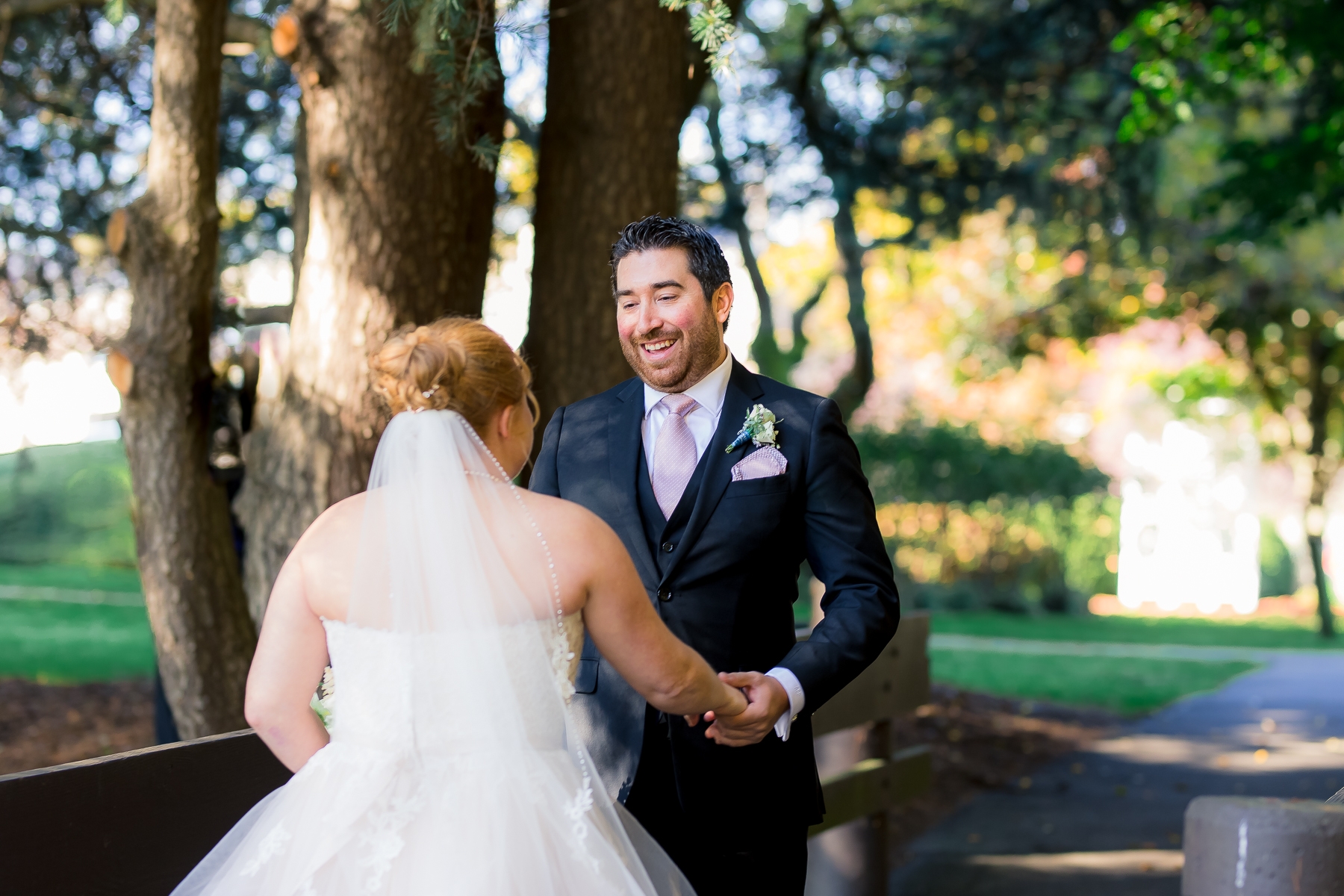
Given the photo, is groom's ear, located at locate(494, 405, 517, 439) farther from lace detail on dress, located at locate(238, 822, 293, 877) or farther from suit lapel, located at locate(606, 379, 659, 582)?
lace detail on dress, located at locate(238, 822, 293, 877)

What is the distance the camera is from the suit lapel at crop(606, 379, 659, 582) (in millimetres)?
2949

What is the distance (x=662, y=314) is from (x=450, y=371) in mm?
704

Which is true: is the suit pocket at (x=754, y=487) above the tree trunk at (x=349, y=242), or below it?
below

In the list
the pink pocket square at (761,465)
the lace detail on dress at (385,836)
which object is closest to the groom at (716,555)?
the pink pocket square at (761,465)

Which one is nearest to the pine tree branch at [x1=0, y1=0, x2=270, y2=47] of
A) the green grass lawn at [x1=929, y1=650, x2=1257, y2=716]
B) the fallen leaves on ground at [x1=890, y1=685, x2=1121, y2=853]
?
the fallen leaves on ground at [x1=890, y1=685, x2=1121, y2=853]

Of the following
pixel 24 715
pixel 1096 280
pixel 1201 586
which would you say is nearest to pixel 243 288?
pixel 24 715

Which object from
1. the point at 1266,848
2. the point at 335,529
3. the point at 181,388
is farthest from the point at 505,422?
the point at 1266,848

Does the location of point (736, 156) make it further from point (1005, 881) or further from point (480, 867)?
point (480, 867)

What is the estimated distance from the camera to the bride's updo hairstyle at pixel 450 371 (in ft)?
7.89

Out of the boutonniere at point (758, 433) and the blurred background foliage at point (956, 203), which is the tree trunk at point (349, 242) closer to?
the blurred background foliage at point (956, 203)

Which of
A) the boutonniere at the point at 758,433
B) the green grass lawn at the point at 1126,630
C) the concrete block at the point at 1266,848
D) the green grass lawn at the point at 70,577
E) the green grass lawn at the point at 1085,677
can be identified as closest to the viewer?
the boutonniere at the point at 758,433

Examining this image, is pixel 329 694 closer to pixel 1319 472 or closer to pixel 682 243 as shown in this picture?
pixel 682 243

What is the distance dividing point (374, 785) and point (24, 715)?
840cm

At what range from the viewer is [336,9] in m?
4.63
